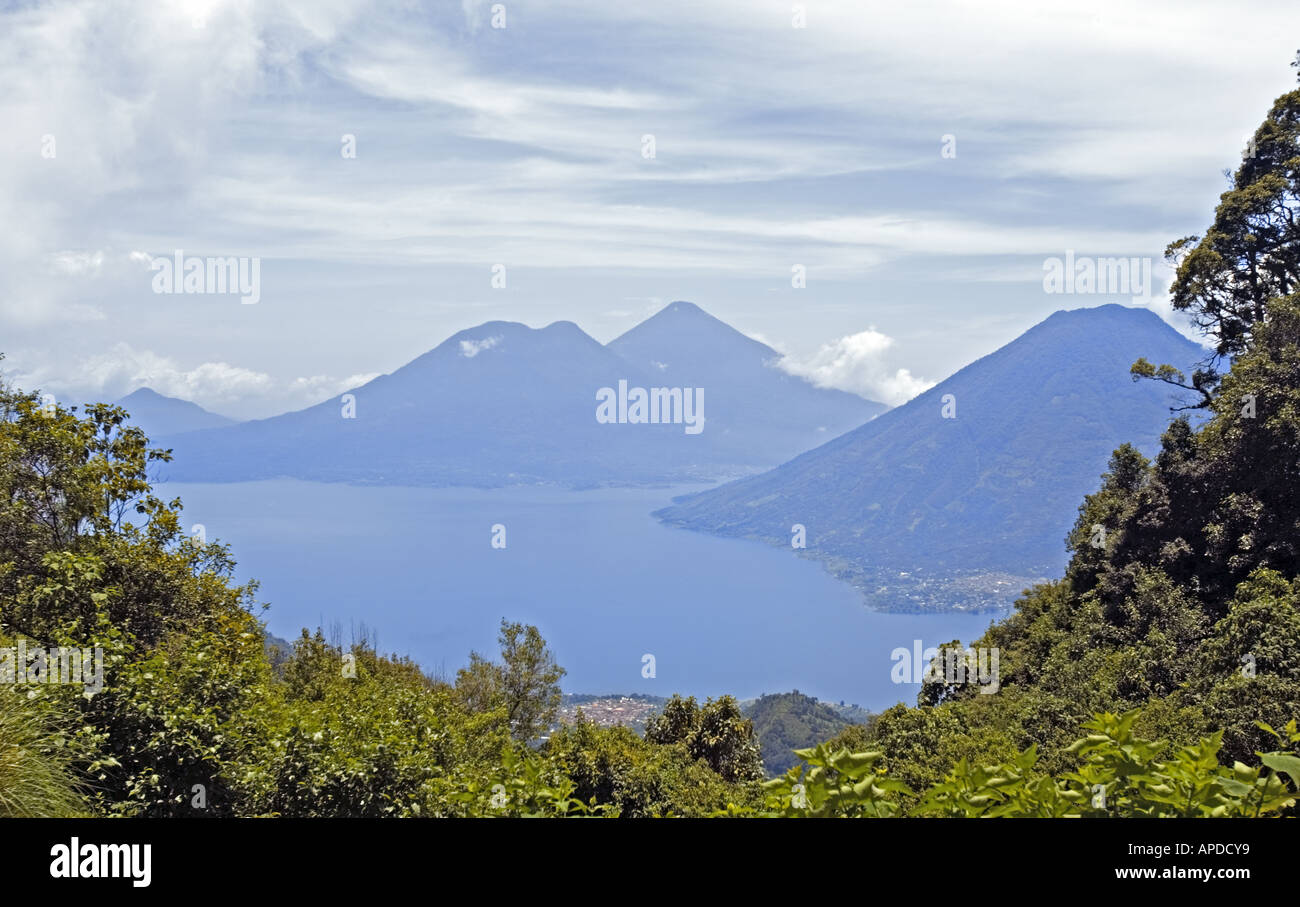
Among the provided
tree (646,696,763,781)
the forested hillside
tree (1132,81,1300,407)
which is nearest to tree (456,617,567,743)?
the forested hillside

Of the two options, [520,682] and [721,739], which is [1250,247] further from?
[520,682]

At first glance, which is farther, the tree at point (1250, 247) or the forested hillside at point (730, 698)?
the tree at point (1250, 247)

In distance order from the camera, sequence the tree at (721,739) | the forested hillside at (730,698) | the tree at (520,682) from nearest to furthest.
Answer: the forested hillside at (730,698)
the tree at (721,739)
the tree at (520,682)

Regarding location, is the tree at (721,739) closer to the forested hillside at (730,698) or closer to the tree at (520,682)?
the forested hillside at (730,698)

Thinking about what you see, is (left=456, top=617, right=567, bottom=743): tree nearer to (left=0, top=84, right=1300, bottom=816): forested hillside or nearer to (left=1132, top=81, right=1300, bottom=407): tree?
(left=0, top=84, right=1300, bottom=816): forested hillside

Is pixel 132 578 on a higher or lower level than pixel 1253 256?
Answer: lower

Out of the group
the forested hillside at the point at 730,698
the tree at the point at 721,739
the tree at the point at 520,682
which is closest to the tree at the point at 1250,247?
the forested hillside at the point at 730,698

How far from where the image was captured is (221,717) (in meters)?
6.90

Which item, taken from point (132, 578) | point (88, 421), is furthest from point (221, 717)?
point (88, 421)

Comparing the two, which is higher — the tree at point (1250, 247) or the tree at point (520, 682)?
the tree at point (1250, 247)

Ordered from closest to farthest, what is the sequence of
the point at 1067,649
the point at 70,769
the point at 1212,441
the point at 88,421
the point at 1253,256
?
the point at 70,769 → the point at 88,421 → the point at 1212,441 → the point at 1067,649 → the point at 1253,256
